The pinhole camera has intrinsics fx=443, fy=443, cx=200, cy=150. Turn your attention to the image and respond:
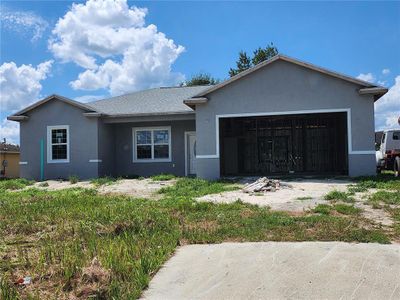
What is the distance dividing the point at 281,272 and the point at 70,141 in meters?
18.8

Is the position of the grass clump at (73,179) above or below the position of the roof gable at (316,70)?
below

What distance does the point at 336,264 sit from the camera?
5.82 metres

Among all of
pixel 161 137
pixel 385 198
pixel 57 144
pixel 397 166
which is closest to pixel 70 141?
pixel 57 144

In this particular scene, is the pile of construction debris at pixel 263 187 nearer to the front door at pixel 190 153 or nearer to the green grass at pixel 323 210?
the green grass at pixel 323 210

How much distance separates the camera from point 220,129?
74.3 ft

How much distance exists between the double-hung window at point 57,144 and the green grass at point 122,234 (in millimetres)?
12084

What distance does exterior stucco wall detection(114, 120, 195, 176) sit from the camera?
77.7ft

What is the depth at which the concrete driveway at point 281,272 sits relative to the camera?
5059mm

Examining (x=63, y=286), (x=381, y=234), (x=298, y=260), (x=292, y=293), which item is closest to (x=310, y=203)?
(x=381, y=234)

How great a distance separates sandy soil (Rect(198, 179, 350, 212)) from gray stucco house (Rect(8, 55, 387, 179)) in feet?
9.65

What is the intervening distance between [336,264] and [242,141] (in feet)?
65.3

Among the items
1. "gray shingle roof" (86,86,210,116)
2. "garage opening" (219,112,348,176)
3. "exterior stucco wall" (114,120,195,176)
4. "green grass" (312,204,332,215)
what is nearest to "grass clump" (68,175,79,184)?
"exterior stucco wall" (114,120,195,176)

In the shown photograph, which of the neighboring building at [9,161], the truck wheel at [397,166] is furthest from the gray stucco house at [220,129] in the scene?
the neighboring building at [9,161]

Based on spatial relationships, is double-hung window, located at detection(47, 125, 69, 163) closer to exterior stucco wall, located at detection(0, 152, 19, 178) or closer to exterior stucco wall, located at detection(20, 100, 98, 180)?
exterior stucco wall, located at detection(20, 100, 98, 180)
